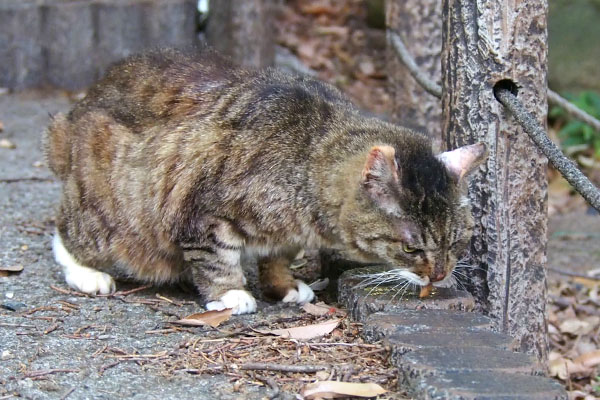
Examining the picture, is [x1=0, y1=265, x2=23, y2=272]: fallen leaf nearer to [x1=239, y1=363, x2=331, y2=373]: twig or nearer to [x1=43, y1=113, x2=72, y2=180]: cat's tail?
[x1=43, y1=113, x2=72, y2=180]: cat's tail

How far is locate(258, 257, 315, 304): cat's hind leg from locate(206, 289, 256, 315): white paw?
30 cm

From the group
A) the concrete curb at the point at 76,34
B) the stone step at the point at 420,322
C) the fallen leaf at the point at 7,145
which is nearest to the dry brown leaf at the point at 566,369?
the stone step at the point at 420,322

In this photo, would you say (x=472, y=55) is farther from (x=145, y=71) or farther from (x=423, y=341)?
(x=145, y=71)

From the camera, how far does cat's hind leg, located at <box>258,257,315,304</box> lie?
14.5ft

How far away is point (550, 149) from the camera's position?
360 centimetres

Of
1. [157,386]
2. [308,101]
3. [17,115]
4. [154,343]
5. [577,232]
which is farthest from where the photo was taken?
[17,115]

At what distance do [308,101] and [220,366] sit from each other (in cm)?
147

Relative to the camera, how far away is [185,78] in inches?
177

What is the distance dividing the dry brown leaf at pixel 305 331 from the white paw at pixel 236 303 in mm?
370

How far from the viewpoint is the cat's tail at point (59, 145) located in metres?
4.80

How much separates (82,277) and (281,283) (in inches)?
39.9

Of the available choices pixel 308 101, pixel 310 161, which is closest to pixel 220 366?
pixel 310 161

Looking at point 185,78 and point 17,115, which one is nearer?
point 185,78

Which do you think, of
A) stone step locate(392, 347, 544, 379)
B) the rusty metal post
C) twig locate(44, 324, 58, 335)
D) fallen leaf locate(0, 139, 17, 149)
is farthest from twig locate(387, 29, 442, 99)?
fallen leaf locate(0, 139, 17, 149)
